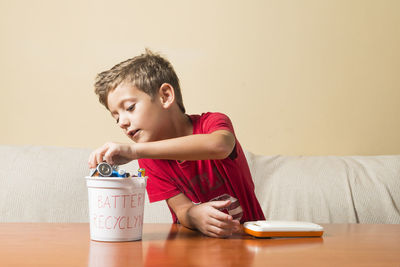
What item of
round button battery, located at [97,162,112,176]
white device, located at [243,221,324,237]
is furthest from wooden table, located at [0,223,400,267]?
round button battery, located at [97,162,112,176]

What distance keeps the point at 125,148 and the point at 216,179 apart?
44cm

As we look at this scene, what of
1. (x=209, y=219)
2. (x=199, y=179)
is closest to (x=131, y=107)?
(x=199, y=179)

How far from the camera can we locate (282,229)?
0.82m

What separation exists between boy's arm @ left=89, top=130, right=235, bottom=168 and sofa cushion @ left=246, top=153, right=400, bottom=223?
87 centimetres

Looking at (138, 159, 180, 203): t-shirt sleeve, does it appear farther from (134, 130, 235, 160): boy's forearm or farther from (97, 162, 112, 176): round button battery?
(97, 162, 112, 176): round button battery

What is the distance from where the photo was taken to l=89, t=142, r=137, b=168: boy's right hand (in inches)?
30.1

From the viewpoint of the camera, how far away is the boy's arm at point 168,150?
769mm

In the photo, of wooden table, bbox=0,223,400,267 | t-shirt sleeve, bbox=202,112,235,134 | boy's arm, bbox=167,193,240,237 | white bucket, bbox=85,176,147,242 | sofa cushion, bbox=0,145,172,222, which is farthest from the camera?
sofa cushion, bbox=0,145,172,222

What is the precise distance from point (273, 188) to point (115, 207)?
1074 mm

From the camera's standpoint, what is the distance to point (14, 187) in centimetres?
167

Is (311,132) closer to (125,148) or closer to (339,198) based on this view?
(339,198)

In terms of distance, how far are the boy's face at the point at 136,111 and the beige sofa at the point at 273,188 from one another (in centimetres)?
65

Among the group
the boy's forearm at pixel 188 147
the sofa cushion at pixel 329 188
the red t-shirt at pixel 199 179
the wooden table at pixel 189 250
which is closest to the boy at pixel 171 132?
the red t-shirt at pixel 199 179

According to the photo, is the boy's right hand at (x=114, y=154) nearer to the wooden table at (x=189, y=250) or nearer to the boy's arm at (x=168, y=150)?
the boy's arm at (x=168, y=150)
